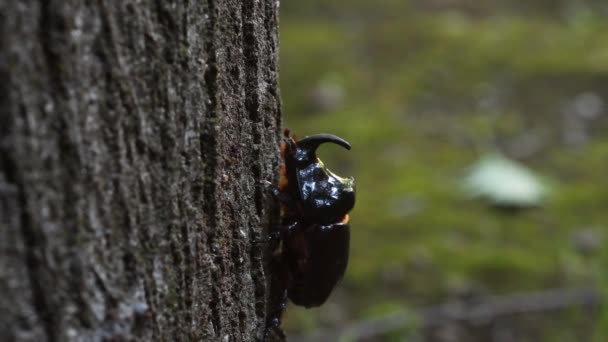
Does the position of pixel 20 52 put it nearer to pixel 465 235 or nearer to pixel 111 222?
pixel 111 222

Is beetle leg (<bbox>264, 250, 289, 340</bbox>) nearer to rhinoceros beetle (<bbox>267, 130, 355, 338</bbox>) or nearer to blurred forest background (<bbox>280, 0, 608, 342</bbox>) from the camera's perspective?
rhinoceros beetle (<bbox>267, 130, 355, 338</bbox>)

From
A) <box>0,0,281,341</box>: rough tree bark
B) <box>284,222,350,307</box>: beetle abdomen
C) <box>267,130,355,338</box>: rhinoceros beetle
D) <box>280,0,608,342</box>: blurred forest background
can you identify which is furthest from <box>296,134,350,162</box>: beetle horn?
<box>280,0,608,342</box>: blurred forest background

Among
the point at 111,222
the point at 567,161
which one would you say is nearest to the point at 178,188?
the point at 111,222

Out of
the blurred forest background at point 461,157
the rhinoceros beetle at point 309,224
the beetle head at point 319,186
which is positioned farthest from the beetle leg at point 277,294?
the blurred forest background at point 461,157

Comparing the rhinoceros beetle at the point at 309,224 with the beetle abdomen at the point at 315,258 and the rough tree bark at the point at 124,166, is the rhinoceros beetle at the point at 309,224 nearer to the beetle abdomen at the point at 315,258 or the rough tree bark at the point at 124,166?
the beetle abdomen at the point at 315,258

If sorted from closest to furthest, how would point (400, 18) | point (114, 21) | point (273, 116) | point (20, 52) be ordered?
point (20, 52)
point (114, 21)
point (273, 116)
point (400, 18)

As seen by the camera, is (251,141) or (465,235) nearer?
(251,141)

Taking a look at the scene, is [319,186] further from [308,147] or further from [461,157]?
[461,157]
